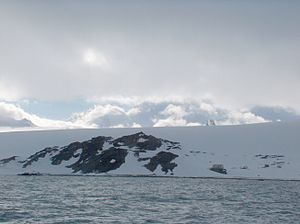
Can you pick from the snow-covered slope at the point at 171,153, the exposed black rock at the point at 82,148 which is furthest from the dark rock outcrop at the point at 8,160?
the exposed black rock at the point at 82,148

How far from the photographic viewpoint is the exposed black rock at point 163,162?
14650 cm

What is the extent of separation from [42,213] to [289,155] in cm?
12600

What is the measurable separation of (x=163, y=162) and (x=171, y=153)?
867cm

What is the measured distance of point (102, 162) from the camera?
155 metres

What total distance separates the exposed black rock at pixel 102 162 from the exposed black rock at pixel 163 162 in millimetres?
9516

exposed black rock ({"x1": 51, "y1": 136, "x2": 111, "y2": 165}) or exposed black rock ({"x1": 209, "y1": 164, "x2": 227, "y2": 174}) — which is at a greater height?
exposed black rock ({"x1": 51, "y1": 136, "x2": 111, "y2": 165})

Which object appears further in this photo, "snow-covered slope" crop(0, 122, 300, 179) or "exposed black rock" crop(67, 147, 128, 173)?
"exposed black rock" crop(67, 147, 128, 173)

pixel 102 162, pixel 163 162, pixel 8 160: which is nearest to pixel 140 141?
pixel 102 162

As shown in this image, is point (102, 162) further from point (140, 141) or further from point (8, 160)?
point (8, 160)

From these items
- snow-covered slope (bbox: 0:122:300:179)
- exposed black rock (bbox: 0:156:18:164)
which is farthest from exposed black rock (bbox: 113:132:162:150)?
exposed black rock (bbox: 0:156:18:164)

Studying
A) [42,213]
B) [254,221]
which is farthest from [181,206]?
[42,213]

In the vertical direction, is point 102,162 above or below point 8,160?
below

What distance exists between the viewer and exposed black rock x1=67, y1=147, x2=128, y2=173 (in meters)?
151

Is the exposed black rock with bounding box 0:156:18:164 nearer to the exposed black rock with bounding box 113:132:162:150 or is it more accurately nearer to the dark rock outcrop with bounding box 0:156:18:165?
the dark rock outcrop with bounding box 0:156:18:165
